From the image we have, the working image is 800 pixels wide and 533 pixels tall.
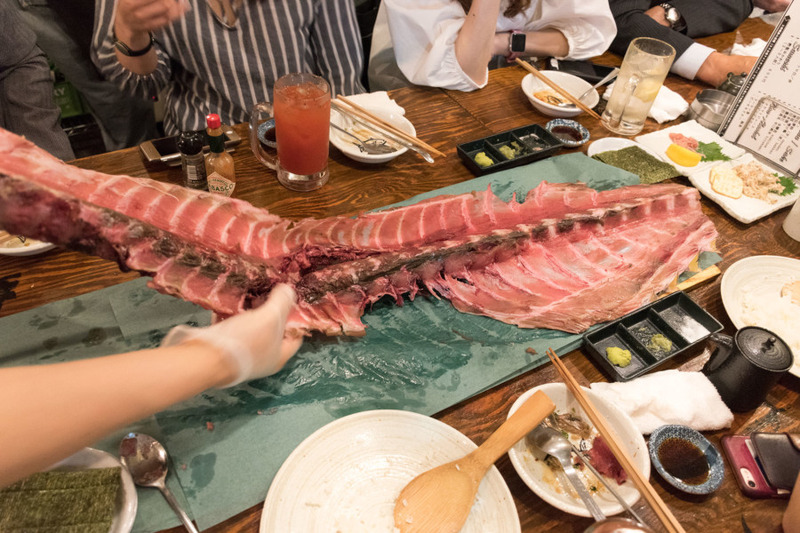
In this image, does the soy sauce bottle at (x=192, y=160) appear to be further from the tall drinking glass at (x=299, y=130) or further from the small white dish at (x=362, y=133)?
the small white dish at (x=362, y=133)

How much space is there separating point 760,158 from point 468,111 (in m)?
1.74

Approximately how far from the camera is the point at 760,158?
119 inches

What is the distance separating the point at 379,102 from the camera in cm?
288

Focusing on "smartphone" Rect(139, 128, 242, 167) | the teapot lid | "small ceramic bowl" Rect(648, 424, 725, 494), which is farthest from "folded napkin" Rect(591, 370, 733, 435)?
"smartphone" Rect(139, 128, 242, 167)

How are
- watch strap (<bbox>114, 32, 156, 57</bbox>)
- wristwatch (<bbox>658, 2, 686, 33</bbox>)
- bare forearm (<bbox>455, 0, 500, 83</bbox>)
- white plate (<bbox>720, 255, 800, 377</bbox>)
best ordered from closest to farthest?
white plate (<bbox>720, 255, 800, 377</bbox>)
watch strap (<bbox>114, 32, 156, 57</bbox>)
bare forearm (<bbox>455, 0, 500, 83</bbox>)
wristwatch (<bbox>658, 2, 686, 33</bbox>)

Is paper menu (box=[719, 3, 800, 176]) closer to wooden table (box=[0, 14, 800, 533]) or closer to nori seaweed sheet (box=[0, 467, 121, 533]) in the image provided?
wooden table (box=[0, 14, 800, 533])

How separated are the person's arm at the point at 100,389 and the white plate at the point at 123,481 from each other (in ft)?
0.94

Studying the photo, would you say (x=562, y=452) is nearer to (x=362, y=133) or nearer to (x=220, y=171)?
(x=220, y=171)

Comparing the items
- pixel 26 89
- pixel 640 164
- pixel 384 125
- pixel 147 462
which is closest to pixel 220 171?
pixel 384 125

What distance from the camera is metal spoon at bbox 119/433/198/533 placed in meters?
1.40

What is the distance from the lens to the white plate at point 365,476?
4.46 feet

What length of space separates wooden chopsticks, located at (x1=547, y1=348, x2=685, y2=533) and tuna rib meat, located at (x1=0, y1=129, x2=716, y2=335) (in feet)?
1.11

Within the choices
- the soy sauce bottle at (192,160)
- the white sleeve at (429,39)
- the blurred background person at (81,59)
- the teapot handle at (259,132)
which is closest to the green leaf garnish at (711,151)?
the white sleeve at (429,39)

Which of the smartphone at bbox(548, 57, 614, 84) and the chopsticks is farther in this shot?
the smartphone at bbox(548, 57, 614, 84)
